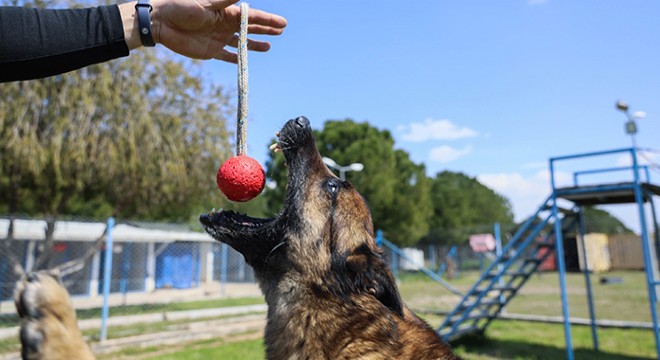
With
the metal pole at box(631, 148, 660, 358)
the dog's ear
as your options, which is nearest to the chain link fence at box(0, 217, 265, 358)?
the metal pole at box(631, 148, 660, 358)

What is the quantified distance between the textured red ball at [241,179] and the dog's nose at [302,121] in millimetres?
580

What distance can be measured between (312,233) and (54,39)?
1828 mm

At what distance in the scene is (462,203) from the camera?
59094 millimetres

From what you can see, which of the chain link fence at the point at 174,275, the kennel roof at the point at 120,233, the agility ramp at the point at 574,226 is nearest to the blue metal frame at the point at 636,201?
the agility ramp at the point at 574,226

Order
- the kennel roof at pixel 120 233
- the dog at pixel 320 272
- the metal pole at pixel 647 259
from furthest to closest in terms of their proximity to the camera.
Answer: the kennel roof at pixel 120 233 → the metal pole at pixel 647 259 → the dog at pixel 320 272

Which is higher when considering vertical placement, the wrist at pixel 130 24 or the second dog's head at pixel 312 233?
the wrist at pixel 130 24

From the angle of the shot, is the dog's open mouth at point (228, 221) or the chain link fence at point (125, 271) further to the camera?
the chain link fence at point (125, 271)

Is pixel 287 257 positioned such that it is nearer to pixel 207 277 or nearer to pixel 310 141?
pixel 310 141

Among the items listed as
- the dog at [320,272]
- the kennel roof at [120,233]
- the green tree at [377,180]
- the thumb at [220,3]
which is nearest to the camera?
the thumb at [220,3]

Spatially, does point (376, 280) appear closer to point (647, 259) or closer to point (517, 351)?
point (647, 259)

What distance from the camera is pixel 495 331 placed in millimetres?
13703

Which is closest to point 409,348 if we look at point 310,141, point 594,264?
point 310,141

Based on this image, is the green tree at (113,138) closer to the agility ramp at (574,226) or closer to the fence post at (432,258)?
the agility ramp at (574,226)

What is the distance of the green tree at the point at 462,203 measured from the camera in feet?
186
